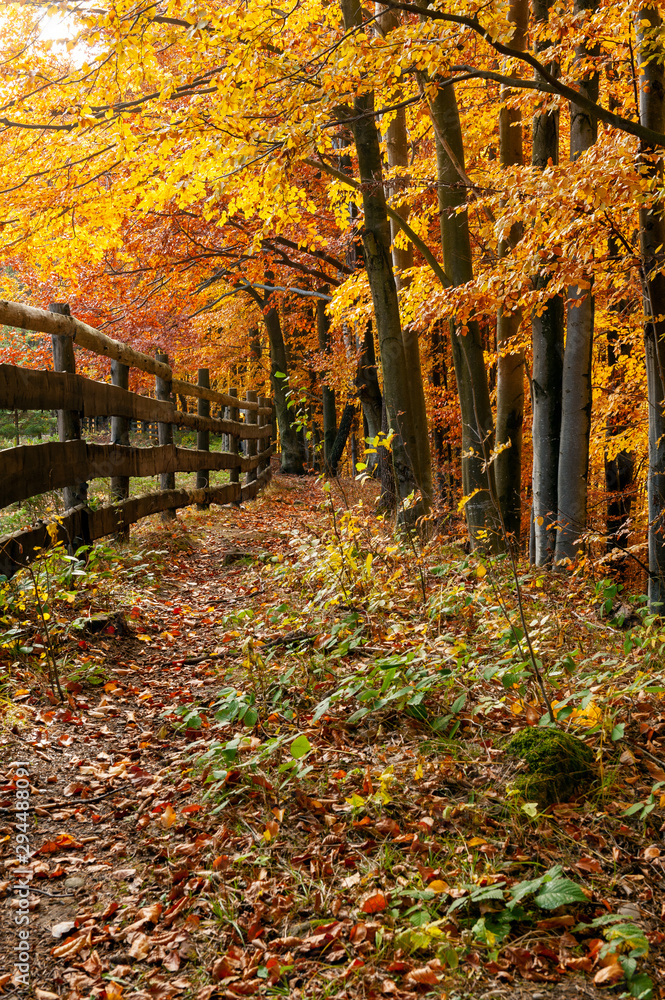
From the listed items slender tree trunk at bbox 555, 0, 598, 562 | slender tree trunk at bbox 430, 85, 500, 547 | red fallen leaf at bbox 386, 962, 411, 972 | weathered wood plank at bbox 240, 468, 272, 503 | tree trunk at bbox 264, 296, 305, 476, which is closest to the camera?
red fallen leaf at bbox 386, 962, 411, 972

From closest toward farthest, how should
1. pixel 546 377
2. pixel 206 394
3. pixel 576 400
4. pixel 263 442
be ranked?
1. pixel 576 400
2. pixel 546 377
3. pixel 206 394
4. pixel 263 442

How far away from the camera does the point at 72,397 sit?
537 centimetres

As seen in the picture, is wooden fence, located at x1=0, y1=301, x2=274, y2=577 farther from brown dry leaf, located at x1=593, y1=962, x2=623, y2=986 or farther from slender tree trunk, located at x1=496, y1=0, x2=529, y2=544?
slender tree trunk, located at x1=496, y1=0, x2=529, y2=544

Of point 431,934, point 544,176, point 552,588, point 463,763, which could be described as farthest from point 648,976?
point 544,176

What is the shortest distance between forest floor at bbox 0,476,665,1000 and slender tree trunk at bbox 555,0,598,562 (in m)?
2.32

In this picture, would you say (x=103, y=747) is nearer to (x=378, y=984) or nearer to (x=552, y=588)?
(x=378, y=984)

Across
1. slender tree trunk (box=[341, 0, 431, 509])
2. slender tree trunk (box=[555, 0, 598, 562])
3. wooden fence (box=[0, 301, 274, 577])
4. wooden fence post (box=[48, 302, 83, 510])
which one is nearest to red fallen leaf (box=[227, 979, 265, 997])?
wooden fence (box=[0, 301, 274, 577])

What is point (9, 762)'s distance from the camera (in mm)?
3119

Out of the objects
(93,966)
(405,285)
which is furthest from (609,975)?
(405,285)

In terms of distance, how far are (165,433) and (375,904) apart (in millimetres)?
6673

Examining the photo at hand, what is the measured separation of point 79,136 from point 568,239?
500 centimetres

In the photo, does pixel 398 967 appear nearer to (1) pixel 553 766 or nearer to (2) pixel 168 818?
(1) pixel 553 766

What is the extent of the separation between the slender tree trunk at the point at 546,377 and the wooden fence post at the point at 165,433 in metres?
4.12

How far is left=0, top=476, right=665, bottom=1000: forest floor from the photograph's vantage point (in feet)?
6.86
